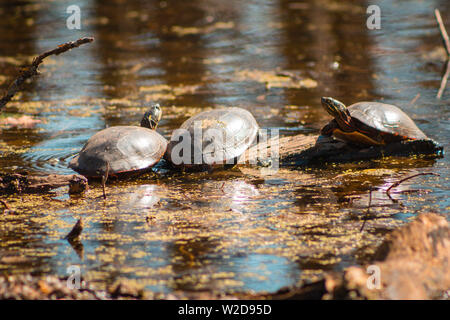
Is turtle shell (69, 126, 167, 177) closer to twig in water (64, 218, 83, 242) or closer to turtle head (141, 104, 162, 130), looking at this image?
turtle head (141, 104, 162, 130)

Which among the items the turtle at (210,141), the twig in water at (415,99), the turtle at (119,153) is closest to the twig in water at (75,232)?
the turtle at (119,153)

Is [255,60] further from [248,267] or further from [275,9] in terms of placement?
[248,267]

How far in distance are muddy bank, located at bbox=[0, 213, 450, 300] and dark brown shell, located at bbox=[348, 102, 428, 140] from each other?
8.27ft

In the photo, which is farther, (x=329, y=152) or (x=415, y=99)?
(x=415, y=99)

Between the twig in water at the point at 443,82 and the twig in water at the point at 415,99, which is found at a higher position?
the twig in water at the point at 443,82

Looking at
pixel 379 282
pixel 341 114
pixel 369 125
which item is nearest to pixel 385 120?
pixel 369 125

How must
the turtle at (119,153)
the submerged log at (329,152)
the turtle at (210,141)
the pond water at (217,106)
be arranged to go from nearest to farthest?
the pond water at (217,106)
the turtle at (119,153)
the turtle at (210,141)
the submerged log at (329,152)

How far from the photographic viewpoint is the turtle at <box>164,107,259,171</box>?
5.84 m

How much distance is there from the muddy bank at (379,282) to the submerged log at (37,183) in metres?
1.80

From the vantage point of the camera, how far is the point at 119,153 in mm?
5641

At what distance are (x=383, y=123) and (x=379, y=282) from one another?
10.3ft

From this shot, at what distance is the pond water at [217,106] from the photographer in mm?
3840

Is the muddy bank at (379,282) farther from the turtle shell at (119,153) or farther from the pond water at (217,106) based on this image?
the turtle shell at (119,153)

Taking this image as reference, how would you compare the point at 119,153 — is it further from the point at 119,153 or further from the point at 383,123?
the point at 383,123
